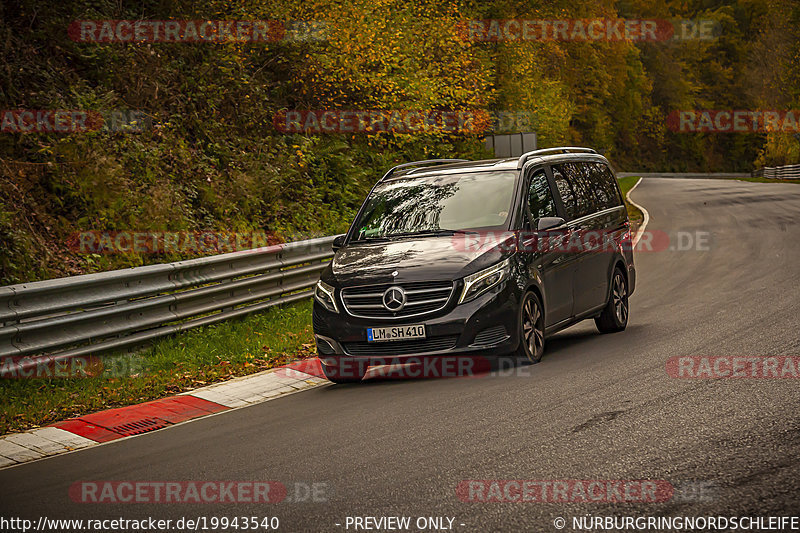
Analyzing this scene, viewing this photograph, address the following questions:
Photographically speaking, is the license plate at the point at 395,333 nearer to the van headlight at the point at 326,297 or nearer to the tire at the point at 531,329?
the van headlight at the point at 326,297

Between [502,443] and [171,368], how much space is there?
486 cm

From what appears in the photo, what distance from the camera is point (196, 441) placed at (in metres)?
7.24

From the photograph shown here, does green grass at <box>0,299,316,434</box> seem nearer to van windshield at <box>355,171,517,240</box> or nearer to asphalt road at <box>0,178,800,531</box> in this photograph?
asphalt road at <box>0,178,800,531</box>

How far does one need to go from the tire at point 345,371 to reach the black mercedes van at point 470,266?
0.04ft

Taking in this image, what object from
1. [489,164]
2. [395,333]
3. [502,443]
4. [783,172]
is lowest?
[783,172]

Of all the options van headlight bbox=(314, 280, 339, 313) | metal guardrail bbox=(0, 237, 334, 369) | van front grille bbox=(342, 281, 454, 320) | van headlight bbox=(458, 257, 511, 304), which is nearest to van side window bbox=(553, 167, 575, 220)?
van headlight bbox=(458, 257, 511, 304)

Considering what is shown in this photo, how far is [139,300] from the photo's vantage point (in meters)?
10.4

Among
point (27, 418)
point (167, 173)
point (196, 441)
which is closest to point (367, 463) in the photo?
point (196, 441)

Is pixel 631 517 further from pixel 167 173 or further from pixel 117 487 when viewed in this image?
pixel 167 173

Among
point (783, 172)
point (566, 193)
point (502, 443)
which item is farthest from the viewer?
point (783, 172)

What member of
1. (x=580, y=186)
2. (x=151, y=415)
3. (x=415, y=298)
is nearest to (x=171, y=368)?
(x=151, y=415)

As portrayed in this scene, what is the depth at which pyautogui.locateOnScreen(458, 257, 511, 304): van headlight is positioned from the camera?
28.8 feet

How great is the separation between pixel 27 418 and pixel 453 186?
15.8 ft

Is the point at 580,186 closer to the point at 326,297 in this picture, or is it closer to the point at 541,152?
the point at 541,152
